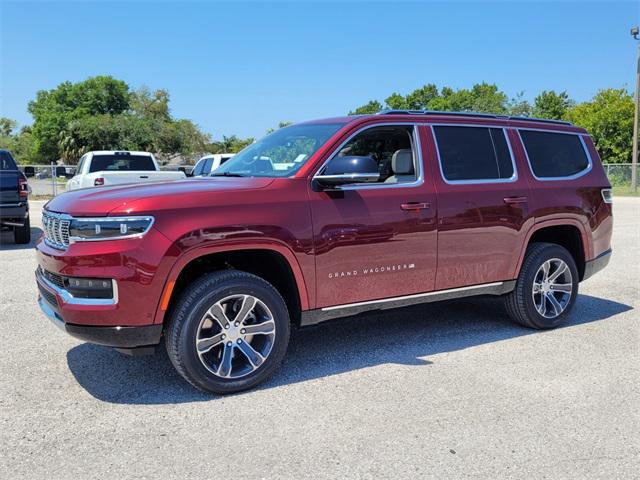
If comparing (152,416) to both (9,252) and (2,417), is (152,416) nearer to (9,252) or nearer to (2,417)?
(2,417)

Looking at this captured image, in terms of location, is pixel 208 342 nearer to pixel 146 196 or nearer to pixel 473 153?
pixel 146 196

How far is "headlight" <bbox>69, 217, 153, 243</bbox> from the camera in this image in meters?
3.50

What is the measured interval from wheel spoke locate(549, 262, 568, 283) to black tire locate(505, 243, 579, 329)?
0.04m

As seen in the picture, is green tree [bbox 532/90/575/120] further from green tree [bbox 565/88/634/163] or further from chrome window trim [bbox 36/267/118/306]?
chrome window trim [bbox 36/267/118/306]

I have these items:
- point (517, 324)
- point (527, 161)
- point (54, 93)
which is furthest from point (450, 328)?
point (54, 93)

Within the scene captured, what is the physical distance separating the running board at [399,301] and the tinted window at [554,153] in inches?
46.6

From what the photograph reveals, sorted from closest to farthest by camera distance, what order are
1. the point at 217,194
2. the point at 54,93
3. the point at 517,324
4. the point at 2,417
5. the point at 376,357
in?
the point at 2,417 → the point at 217,194 → the point at 376,357 → the point at 517,324 → the point at 54,93

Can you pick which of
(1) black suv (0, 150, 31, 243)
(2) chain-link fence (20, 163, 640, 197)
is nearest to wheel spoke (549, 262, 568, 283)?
(1) black suv (0, 150, 31, 243)

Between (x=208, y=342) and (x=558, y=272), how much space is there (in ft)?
A: 11.6

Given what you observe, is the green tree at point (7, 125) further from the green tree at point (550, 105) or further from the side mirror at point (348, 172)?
the side mirror at point (348, 172)

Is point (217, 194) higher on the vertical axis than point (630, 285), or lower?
higher

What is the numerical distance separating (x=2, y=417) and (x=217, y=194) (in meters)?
1.93

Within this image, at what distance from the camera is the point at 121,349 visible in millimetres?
3678

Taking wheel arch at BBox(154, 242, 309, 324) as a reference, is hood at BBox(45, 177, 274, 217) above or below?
above
